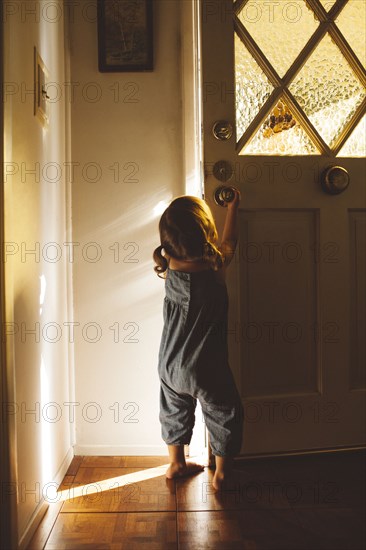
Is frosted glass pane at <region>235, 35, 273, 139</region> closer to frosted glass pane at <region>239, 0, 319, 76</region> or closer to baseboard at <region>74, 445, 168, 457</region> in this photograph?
frosted glass pane at <region>239, 0, 319, 76</region>

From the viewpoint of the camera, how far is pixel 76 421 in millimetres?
1873

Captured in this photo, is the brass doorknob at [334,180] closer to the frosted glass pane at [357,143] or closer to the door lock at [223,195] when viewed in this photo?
the frosted glass pane at [357,143]

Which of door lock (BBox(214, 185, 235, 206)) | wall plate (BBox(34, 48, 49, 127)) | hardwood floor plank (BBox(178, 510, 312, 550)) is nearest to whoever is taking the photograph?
hardwood floor plank (BBox(178, 510, 312, 550))

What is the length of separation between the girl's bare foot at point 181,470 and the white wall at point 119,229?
244 mm

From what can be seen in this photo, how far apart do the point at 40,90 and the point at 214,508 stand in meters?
1.32

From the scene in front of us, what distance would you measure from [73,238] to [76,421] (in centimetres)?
70

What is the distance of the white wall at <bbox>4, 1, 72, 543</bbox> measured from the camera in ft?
3.78

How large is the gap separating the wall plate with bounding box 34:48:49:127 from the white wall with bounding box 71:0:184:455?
351 millimetres

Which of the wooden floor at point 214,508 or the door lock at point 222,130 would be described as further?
the door lock at point 222,130

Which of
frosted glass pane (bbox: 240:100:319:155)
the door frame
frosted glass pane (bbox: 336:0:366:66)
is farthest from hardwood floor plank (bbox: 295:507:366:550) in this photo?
frosted glass pane (bbox: 336:0:366:66)

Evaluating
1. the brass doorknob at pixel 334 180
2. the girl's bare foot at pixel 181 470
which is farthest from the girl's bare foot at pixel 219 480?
the brass doorknob at pixel 334 180

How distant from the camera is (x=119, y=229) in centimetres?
187

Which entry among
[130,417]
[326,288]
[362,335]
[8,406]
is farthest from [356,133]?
[8,406]

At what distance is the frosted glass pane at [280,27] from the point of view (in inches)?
66.8
